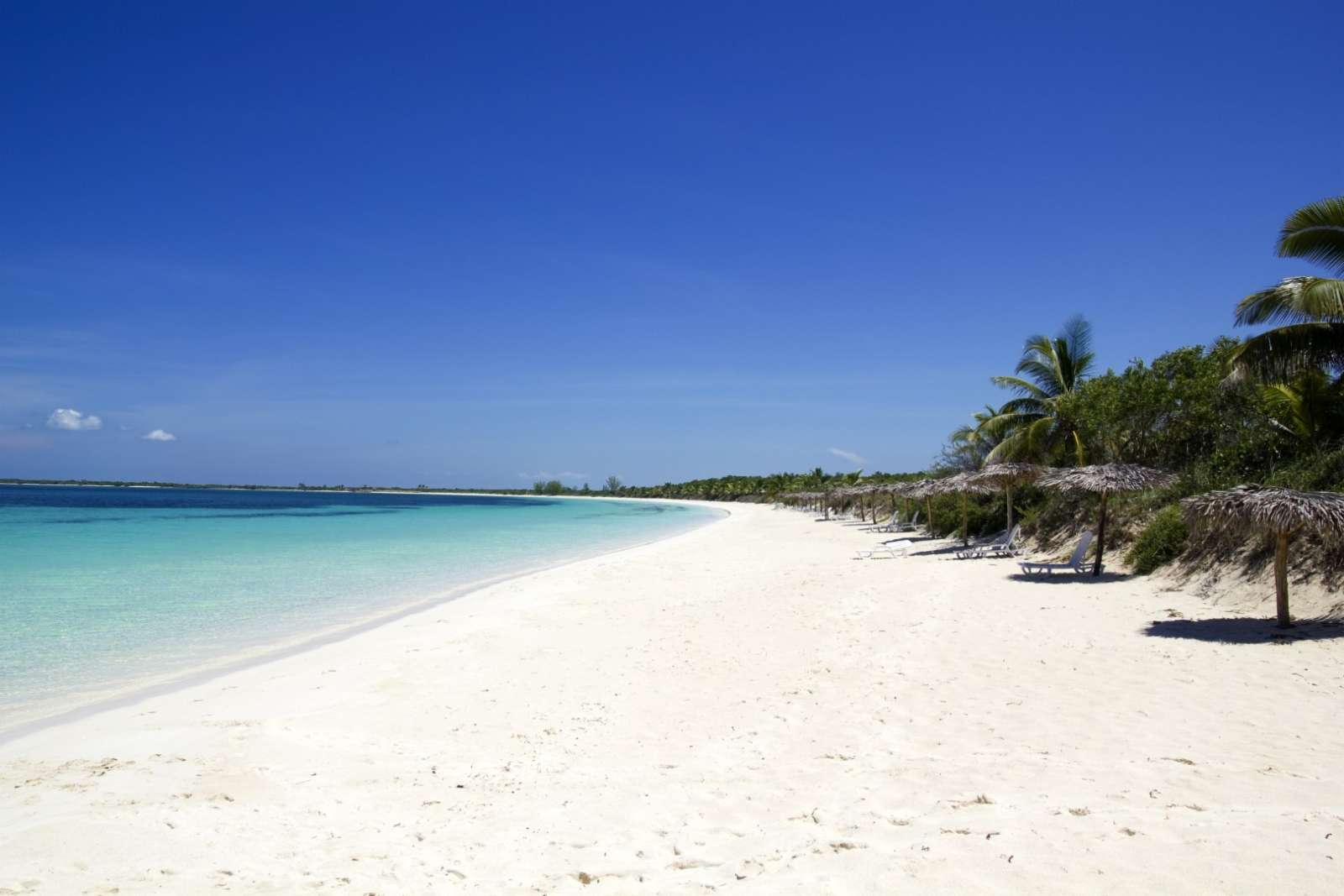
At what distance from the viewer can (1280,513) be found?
23.0ft

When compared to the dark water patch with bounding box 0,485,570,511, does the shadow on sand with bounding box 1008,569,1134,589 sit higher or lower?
Answer: higher

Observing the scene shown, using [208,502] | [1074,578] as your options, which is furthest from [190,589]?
[208,502]

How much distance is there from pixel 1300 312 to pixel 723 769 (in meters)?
9.07

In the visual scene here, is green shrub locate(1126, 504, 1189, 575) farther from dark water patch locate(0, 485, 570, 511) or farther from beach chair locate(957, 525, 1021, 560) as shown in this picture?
dark water patch locate(0, 485, 570, 511)

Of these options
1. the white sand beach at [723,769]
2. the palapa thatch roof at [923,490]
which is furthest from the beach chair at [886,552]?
the white sand beach at [723,769]

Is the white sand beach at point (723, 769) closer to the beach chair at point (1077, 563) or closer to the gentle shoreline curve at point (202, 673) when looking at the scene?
the gentle shoreline curve at point (202, 673)

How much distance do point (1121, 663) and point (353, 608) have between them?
1005 cm

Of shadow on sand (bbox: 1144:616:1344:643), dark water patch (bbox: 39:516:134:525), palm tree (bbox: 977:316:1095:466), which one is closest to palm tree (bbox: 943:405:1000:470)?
palm tree (bbox: 977:316:1095:466)

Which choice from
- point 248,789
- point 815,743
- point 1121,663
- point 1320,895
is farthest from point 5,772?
point 1121,663

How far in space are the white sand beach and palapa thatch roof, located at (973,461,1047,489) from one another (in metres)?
6.90

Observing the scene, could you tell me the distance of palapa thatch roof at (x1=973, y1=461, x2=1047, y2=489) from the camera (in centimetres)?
1510

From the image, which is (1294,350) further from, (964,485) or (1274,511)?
(964,485)

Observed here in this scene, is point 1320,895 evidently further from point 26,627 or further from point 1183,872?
point 26,627

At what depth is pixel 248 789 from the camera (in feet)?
14.1
